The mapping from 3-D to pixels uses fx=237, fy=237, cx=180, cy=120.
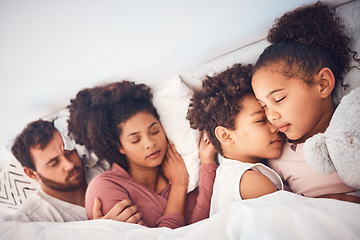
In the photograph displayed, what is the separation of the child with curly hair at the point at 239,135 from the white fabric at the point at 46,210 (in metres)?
0.70

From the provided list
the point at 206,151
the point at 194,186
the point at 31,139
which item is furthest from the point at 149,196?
the point at 31,139

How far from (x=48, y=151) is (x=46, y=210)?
28cm

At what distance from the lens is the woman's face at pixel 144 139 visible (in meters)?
1.01

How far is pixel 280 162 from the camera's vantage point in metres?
0.81

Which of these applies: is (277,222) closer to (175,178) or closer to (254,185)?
(254,185)

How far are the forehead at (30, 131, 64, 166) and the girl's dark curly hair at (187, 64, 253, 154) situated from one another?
690 mm

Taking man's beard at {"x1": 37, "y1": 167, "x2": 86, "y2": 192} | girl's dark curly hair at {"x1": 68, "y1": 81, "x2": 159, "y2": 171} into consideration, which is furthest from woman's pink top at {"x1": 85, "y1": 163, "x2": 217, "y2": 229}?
man's beard at {"x1": 37, "y1": 167, "x2": 86, "y2": 192}

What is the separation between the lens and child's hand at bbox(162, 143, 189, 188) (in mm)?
1049

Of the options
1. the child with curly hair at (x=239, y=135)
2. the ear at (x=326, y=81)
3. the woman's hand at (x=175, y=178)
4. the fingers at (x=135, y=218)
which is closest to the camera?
the ear at (x=326, y=81)

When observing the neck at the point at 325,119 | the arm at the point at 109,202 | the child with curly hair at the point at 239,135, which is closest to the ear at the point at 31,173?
the arm at the point at 109,202

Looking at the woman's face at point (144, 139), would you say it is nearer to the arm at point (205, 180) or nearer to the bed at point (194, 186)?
the bed at point (194, 186)

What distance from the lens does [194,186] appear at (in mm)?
1016

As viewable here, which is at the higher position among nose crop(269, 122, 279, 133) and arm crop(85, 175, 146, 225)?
nose crop(269, 122, 279, 133)

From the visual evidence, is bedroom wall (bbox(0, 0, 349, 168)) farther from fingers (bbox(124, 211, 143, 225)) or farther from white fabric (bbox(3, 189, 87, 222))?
fingers (bbox(124, 211, 143, 225))
